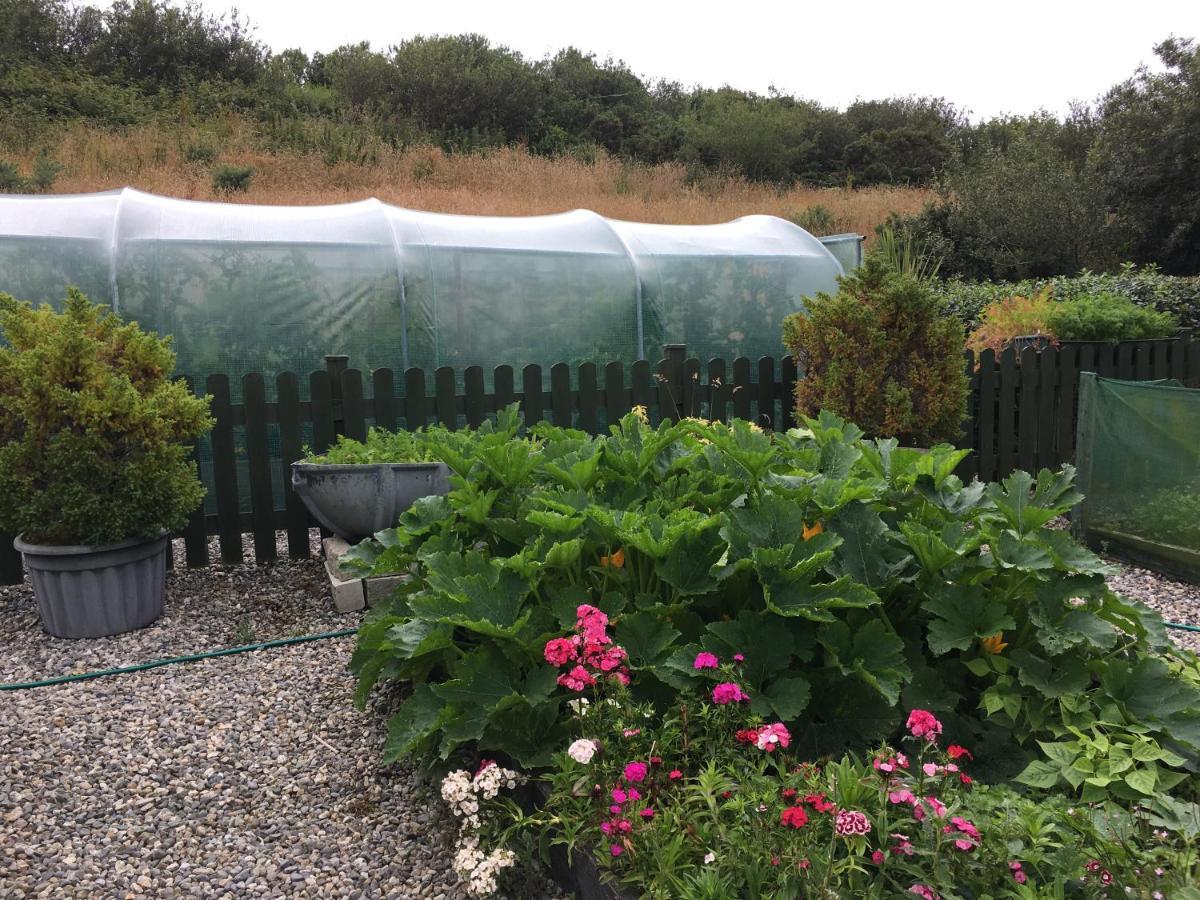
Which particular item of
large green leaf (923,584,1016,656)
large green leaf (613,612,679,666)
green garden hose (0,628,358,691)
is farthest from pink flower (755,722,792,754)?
green garden hose (0,628,358,691)

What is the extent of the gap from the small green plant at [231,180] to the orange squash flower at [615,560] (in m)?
14.7

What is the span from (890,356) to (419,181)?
1368cm

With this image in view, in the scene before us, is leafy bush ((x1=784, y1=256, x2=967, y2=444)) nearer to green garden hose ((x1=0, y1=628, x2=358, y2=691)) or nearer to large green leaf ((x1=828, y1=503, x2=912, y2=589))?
large green leaf ((x1=828, y1=503, x2=912, y2=589))

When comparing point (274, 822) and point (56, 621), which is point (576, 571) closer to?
point (274, 822)

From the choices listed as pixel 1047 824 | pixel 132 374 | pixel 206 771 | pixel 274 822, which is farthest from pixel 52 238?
pixel 1047 824

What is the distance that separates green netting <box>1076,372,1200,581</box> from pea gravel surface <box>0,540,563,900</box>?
155 inches

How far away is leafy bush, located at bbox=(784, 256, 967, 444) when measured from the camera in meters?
5.16

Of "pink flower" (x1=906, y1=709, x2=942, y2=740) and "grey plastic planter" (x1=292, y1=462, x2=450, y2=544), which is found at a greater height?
"pink flower" (x1=906, y1=709, x2=942, y2=740)

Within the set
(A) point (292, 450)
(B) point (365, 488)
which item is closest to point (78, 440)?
(B) point (365, 488)

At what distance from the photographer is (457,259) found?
6.17 meters

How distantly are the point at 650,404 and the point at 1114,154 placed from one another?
16789 mm

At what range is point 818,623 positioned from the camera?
214cm

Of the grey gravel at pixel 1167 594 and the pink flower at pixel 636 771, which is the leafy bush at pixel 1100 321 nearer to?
the grey gravel at pixel 1167 594

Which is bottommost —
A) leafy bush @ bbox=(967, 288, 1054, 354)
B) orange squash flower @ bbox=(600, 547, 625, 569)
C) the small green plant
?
orange squash flower @ bbox=(600, 547, 625, 569)
